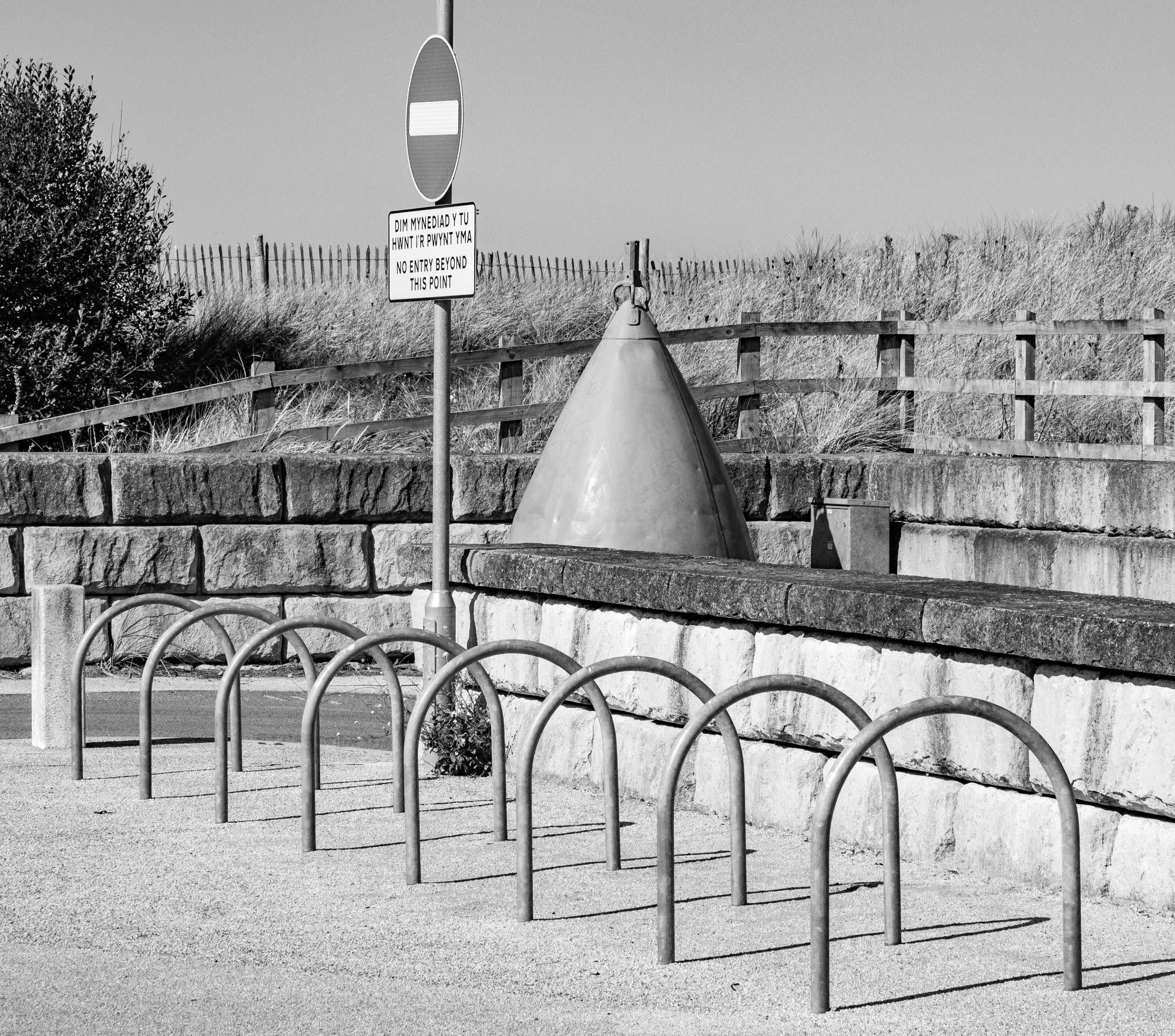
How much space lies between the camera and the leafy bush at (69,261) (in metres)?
15.6

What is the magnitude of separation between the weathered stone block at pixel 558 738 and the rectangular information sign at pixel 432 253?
5.36 ft

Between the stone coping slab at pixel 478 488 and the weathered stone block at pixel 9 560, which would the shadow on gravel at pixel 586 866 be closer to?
the stone coping slab at pixel 478 488

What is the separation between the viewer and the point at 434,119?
23.6 ft

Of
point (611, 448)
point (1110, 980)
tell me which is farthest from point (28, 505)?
point (1110, 980)

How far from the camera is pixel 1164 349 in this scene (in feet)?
41.4

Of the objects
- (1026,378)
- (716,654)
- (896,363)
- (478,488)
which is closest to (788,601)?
(716,654)

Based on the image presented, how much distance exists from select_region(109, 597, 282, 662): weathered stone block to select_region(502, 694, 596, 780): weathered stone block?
383 cm

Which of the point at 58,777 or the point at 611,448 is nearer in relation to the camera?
the point at 58,777

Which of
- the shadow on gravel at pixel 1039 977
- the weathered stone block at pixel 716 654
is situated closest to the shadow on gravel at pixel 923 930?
the shadow on gravel at pixel 1039 977

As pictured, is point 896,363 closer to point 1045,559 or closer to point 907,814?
point 1045,559

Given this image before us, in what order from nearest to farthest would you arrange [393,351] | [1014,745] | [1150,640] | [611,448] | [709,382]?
[1150,640], [1014,745], [611,448], [709,382], [393,351]

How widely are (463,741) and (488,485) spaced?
156 inches

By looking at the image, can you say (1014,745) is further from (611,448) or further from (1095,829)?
(611,448)

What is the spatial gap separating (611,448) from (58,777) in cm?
266
